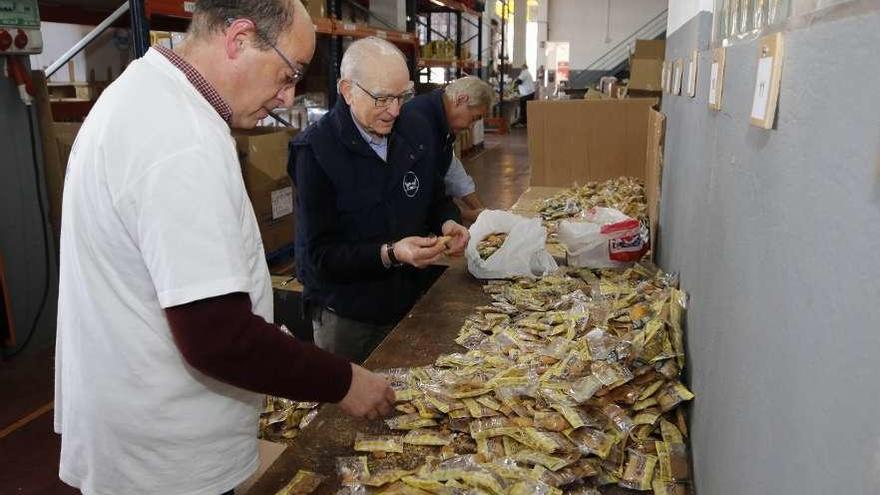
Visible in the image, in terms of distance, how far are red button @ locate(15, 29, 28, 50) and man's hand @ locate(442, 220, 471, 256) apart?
252 cm

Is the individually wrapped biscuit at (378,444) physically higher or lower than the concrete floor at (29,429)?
higher

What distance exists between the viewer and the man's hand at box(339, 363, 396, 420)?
127 centimetres

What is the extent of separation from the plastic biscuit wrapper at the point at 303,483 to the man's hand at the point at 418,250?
82 cm

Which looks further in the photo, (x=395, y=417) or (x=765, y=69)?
(x=395, y=417)

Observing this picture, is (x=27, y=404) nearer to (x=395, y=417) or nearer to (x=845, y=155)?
(x=395, y=417)

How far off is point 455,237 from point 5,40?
260cm

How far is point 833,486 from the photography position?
57cm

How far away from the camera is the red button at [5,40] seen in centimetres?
321

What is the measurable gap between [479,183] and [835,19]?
8309mm

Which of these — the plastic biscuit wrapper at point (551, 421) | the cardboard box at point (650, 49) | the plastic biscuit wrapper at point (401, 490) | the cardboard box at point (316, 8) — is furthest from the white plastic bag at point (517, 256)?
the cardboard box at point (650, 49)

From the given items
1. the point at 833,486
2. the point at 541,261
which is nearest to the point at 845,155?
the point at 833,486

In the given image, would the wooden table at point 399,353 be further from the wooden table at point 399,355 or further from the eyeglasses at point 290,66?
the eyeglasses at point 290,66

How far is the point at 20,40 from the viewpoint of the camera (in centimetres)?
A: 329

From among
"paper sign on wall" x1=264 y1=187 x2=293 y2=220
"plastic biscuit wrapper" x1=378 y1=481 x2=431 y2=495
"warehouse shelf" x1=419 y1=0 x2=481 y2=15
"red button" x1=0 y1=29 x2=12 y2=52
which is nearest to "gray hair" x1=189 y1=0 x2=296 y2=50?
"plastic biscuit wrapper" x1=378 y1=481 x2=431 y2=495
